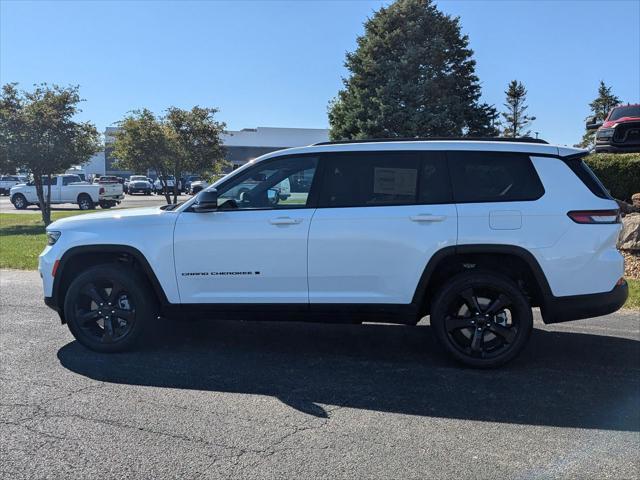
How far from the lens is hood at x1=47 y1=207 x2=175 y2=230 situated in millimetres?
5266

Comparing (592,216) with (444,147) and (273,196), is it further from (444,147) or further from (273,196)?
(273,196)

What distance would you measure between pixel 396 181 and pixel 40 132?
18706 mm

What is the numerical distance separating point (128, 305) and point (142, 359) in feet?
1.73

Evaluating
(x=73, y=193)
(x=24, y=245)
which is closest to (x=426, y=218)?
(x=24, y=245)

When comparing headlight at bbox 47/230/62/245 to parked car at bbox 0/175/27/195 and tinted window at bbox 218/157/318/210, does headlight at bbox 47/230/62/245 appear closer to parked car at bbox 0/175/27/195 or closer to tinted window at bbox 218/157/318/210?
tinted window at bbox 218/157/318/210

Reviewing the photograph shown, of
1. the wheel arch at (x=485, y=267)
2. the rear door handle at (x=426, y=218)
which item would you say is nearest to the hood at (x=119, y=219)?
the rear door handle at (x=426, y=218)

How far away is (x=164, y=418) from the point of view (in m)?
4.00

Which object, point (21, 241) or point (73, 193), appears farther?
point (73, 193)

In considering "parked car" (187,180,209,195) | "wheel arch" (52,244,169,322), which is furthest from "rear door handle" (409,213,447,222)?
"wheel arch" (52,244,169,322)

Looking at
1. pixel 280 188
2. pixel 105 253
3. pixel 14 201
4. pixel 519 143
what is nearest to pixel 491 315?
pixel 519 143

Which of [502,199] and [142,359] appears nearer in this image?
[502,199]

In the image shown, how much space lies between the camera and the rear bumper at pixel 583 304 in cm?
476

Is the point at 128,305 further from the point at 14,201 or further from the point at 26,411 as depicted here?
the point at 14,201

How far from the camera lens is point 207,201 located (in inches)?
197
